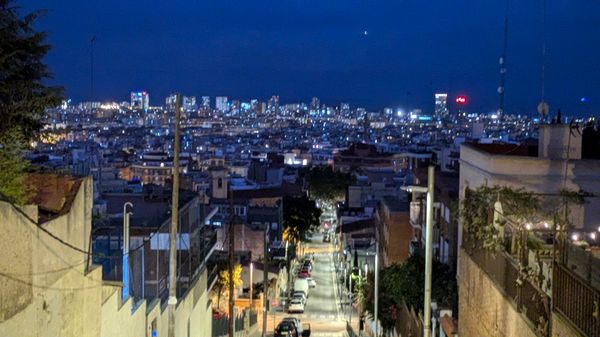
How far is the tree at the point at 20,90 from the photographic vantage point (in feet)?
41.0

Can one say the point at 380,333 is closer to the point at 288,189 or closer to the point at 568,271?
the point at 568,271

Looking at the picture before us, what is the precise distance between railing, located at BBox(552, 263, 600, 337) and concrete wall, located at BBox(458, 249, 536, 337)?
112cm

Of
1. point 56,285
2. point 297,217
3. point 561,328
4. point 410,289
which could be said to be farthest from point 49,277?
point 297,217

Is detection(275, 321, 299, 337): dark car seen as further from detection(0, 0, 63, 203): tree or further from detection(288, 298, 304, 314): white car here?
detection(0, 0, 63, 203): tree

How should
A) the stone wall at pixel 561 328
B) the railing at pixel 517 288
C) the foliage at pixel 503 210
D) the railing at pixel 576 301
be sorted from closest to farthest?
the railing at pixel 576 301
the stone wall at pixel 561 328
the railing at pixel 517 288
the foliage at pixel 503 210

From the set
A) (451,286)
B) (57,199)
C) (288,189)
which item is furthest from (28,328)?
(288,189)

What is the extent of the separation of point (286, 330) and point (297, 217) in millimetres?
46866

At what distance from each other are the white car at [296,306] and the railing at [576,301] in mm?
42365

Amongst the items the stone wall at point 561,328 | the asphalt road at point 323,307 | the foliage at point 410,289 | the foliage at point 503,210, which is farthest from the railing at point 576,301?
the asphalt road at point 323,307

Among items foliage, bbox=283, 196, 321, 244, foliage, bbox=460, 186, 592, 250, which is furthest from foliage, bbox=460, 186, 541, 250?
foliage, bbox=283, 196, 321, 244

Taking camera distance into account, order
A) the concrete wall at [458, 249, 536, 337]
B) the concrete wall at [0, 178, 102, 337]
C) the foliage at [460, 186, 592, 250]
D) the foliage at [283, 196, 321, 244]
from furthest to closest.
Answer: the foliage at [283, 196, 321, 244]
the foliage at [460, 186, 592, 250]
the concrete wall at [458, 249, 536, 337]
the concrete wall at [0, 178, 102, 337]

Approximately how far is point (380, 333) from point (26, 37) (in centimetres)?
2581

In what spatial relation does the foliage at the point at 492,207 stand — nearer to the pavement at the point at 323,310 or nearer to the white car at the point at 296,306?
the pavement at the point at 323,310

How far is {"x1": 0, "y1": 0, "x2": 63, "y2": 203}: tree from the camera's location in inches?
492
